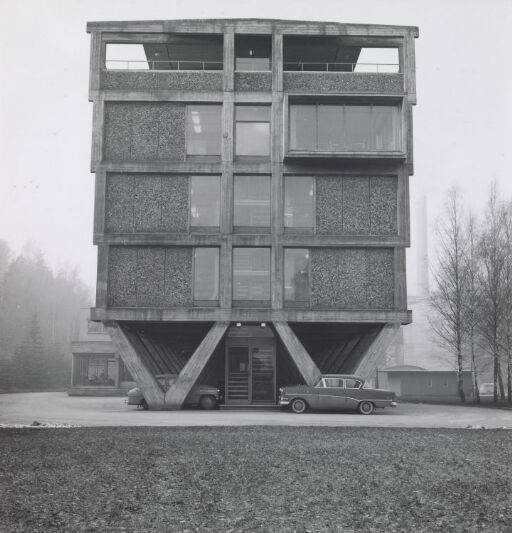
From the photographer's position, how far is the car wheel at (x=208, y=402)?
28.9 metres

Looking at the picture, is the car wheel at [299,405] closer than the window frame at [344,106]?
Yes

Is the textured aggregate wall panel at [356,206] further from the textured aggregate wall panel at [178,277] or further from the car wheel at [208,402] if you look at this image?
the car wheel at [208,402]

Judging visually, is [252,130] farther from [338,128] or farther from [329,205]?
[329,205]

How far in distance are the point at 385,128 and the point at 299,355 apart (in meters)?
10.6

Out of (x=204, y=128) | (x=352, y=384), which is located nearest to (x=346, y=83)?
(x=204, y=128)

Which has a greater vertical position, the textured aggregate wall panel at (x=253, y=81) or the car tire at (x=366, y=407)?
the textured aggregate wall panel at (x=253, y=81)

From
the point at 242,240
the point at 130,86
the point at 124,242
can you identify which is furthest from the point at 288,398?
the point at 130,86

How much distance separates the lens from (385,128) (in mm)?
29891

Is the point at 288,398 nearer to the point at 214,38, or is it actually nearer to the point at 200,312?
the point at 200,312

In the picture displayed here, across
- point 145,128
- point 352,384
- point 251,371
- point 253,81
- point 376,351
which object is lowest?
point 352,384

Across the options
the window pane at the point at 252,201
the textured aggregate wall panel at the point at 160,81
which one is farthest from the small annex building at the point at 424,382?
the textured aggregate wall panel at the point at 160,81

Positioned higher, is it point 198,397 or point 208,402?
→ point 198,397

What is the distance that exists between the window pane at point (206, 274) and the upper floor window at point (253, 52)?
29.7 feet

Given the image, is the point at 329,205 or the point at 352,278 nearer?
the point at 352,278
